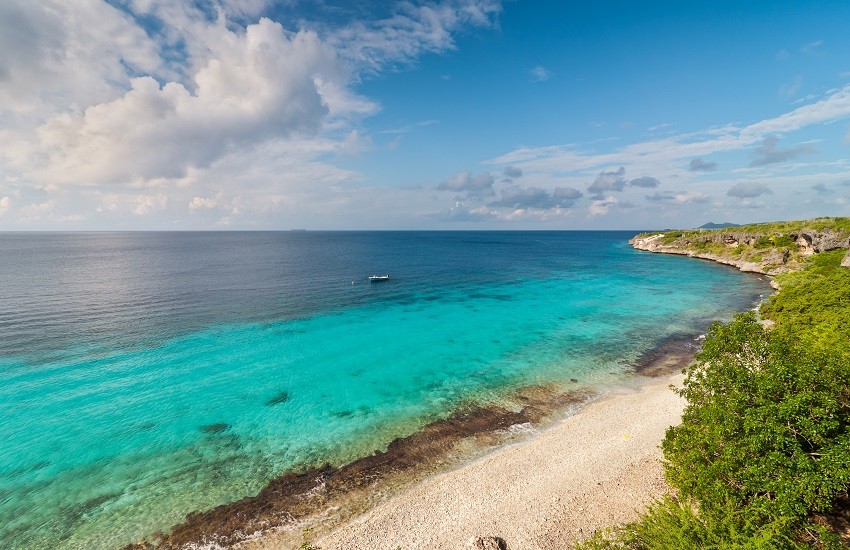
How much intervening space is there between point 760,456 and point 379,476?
19358 mm

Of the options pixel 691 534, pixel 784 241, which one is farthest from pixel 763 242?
pixel 691 534

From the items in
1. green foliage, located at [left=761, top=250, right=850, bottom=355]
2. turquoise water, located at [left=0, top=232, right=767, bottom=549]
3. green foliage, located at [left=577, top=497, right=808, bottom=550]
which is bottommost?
turquoise water, located at [left=0, top=232, right=767, bottom=549]

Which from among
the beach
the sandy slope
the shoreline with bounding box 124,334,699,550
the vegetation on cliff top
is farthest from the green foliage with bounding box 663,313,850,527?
the shoreline with bounding box 124,334,699,550

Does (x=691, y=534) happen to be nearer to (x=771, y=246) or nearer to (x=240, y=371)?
(x=240, y=371)

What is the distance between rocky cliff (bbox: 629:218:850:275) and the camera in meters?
80.5

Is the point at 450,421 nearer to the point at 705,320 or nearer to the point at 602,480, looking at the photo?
the point at 602,480

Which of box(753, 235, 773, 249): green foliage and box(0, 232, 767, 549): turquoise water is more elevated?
box(753, 235, 773, 249): green foliage

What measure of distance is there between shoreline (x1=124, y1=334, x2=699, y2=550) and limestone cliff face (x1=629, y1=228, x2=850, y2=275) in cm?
6693

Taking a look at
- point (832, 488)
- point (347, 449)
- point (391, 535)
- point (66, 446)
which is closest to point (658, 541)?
point (832, 488)

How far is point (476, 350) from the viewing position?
44.0 m

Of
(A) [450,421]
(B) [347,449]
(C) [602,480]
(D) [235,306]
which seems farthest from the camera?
(D) [235,306]

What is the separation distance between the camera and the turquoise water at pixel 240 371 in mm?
22438

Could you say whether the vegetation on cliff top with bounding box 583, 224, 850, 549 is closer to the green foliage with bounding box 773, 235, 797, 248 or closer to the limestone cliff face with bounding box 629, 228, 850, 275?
the limestone cliff face with bounding box 629, 228, 850, 275

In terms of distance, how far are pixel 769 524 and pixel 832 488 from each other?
7.85ft
